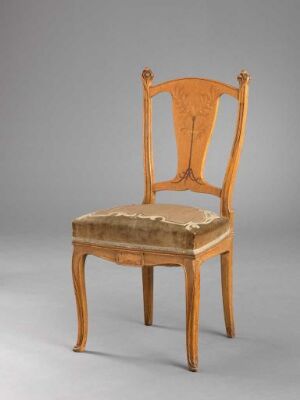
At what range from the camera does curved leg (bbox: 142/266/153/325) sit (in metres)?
3.68

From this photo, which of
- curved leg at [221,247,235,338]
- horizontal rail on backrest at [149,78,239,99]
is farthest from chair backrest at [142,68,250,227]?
curved leg at [221,247,235,338]

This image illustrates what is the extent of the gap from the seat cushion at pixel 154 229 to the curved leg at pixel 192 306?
62mm

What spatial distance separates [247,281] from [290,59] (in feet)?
7.11

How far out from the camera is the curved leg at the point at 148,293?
368 cm

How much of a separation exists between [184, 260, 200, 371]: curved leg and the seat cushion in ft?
0.20

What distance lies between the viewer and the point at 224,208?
3514 millimetres

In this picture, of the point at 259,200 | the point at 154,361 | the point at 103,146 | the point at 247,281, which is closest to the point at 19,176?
the point at 103,146

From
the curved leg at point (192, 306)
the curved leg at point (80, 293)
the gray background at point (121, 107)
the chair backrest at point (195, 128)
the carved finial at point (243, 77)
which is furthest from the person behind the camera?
the gray background at point (121, 107)

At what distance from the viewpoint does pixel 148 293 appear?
3699 mm

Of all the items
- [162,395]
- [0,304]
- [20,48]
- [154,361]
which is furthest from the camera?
[20,48]

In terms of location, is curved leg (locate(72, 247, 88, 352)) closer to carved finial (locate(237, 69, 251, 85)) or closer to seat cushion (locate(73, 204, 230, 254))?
seat cushion (locate(73, 204, 230, 254))

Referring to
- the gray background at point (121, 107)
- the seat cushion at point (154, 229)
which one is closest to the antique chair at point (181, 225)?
the seat cushion at point (154, 229)

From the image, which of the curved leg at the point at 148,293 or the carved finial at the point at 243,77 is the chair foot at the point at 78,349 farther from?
the carved finial at the point at 243,77

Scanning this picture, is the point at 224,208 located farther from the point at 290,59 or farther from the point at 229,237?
the point at 290,59
